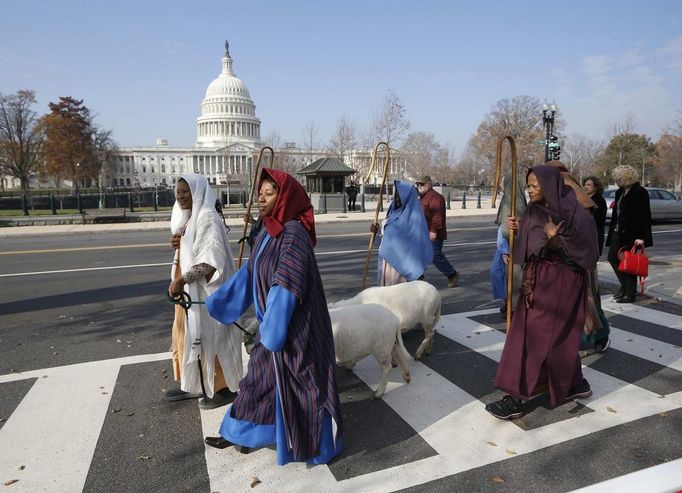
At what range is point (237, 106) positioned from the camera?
112 metres

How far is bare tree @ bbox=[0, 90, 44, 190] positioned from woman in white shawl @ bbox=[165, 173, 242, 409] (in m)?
57.9

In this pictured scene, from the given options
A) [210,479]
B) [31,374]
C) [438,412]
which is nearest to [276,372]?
[210,479]

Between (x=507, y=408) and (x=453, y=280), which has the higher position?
(x=453, y=280)

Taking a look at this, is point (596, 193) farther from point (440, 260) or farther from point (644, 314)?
point (440, 260)

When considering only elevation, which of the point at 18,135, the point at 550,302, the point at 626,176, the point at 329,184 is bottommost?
the point at 550,302

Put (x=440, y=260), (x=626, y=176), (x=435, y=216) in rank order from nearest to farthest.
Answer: (x=626, y=176) → (x=435, y=216) → (x=440, y=260)

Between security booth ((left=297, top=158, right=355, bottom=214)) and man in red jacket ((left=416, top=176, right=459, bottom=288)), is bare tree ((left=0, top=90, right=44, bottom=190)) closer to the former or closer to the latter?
security booth ((left=297, top=158, right=355, bottom=214))

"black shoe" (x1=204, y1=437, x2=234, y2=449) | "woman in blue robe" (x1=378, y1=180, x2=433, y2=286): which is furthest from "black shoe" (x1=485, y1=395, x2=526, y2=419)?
"woman in blue robe" (x1=378, y1=180, x2=433, y2=286)

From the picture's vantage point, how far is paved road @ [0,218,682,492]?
2982 mm

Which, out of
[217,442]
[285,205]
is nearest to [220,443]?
[217,442]

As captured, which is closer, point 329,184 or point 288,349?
point 288,349

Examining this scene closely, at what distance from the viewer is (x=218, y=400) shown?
3941mm

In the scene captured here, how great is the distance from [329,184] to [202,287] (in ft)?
80.8

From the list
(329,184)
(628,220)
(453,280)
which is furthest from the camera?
(329,184)
